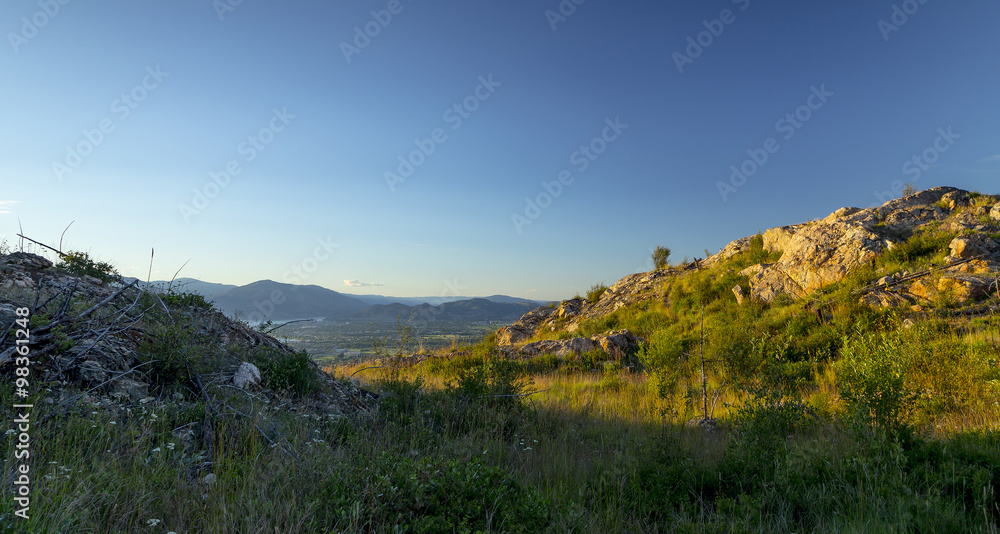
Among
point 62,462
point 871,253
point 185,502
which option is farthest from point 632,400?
point 871,253

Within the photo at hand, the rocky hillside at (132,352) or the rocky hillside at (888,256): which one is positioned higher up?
the rocky hillside at (888,256)

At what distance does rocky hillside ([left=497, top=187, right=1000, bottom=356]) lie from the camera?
11.0 meters

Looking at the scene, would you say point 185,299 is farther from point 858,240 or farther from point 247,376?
point 858,240

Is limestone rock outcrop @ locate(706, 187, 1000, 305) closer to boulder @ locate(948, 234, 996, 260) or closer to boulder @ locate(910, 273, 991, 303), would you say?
boulder @ locate(948, 234, 996, 260)

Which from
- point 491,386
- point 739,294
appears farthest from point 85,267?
point 739,294

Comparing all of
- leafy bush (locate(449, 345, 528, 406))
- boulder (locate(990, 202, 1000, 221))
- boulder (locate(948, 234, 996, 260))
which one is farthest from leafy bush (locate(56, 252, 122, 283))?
boulder (locate(990, 202, 1000, 221))

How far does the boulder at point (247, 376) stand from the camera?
6.07 metres

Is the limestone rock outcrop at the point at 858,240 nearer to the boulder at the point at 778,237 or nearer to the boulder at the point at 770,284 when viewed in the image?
the boulder at the point at 770,284

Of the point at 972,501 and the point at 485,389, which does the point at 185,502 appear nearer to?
the point at 485,389

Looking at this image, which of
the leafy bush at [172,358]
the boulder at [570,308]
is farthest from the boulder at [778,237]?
the leafy bush at [172,358]

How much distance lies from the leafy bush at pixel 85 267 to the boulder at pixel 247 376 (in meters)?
5.34

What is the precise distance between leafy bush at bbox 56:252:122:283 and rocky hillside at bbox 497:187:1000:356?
1132 centimetres

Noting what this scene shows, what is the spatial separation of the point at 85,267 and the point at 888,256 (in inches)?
868

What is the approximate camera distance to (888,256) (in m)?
13.3
